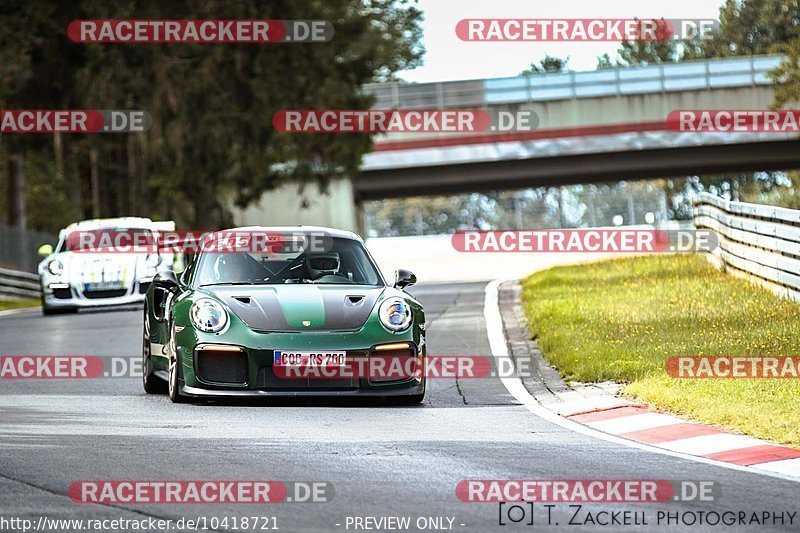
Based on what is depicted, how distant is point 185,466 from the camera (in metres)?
8.22

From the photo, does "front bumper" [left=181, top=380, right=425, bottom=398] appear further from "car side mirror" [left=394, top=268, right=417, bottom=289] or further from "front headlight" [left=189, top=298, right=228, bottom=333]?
"car side mirror" [left=394, top=268, right=417, bottom=289]

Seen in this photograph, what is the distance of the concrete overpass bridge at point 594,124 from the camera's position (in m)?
49.7

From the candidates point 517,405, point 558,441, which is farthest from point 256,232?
point 558,441

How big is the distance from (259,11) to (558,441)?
3593cm

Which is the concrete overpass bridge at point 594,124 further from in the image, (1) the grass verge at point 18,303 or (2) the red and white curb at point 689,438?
(2) the red and white curb at point 689,438

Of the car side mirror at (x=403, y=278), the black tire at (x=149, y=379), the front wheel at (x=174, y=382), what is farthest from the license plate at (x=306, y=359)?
the black tire at (x=149, y=379)

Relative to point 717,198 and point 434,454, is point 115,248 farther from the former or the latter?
point 434,454

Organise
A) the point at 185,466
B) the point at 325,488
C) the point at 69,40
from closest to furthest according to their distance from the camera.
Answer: the point at 325,488 < the point at 185,466 < the point at 69,40

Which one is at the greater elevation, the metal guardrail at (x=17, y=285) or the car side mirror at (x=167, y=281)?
the car side mirror at (x=167, y=281)

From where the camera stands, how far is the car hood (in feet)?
37.0

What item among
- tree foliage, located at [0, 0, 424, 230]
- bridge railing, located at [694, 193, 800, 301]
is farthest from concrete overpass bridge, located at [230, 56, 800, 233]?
bridge railing, located at [694, 193, 800, 301]

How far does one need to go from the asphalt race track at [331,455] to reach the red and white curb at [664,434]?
20 centimetres

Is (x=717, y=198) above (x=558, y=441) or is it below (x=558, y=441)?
above

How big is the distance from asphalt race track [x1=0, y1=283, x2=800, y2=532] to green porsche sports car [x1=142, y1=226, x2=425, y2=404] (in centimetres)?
20
